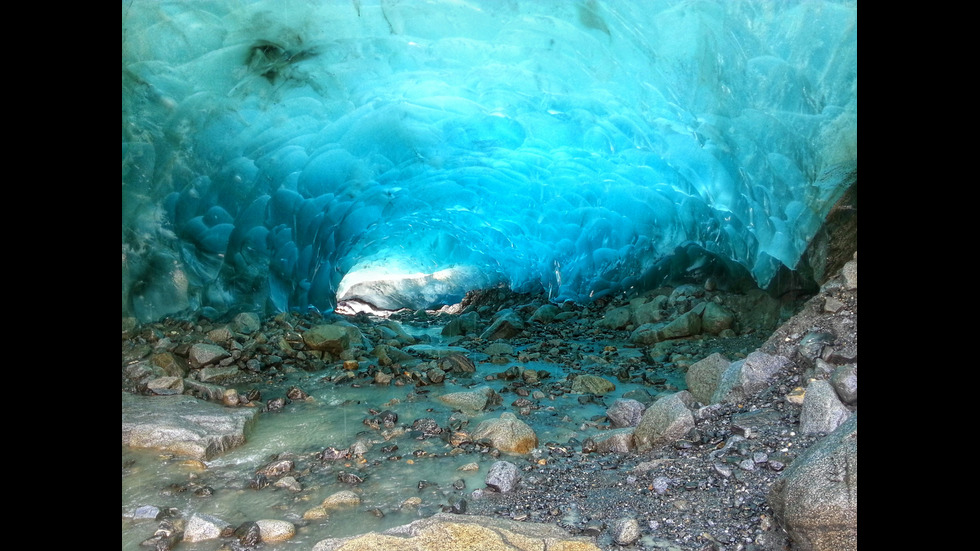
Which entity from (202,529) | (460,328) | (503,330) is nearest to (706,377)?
(202,529)

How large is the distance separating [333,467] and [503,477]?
43.1 inches

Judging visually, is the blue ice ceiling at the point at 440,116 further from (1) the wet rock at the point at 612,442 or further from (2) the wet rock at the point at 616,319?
(1) the wet rock at the point at 612,442

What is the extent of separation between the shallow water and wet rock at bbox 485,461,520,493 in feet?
0.31

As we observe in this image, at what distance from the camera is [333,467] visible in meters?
3.85

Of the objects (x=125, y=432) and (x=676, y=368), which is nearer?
(x=125, y=432)

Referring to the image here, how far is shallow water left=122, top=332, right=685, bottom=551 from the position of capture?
3.23 meters

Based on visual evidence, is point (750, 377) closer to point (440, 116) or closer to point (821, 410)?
point (821, 410)

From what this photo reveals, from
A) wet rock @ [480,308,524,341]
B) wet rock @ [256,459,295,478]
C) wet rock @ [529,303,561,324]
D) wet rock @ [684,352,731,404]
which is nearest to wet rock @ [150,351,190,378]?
wet rock @ [256,459,295,478]

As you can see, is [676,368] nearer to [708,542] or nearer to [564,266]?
[708,542]

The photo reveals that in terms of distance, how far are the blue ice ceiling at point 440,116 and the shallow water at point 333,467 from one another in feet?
5.56

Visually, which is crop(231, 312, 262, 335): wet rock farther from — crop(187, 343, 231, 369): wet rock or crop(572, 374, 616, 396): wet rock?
crop(572, 374, 616, 396): wet rock
